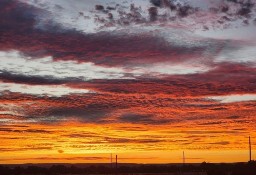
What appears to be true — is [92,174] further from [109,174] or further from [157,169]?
[157,169]

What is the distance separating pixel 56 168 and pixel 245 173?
145 ft

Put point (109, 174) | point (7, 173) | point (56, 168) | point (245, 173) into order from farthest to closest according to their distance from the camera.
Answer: point (56, 168) < point (109, 174) < point (7, 173) < point (245, 173)

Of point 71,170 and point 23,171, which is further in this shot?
point 71,170

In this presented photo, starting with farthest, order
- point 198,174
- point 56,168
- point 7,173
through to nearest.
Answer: point 56,168, point 7,173, point 198,174

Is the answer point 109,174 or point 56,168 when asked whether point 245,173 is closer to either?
point 109,174

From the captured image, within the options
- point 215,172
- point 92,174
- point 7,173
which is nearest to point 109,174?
point 92,174

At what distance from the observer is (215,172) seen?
65.8 m

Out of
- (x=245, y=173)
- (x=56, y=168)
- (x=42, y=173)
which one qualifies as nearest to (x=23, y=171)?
(x=42, y=173)

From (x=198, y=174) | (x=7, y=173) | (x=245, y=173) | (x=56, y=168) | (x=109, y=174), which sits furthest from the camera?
(x=56, y=168)

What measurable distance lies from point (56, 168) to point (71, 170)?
123 inches

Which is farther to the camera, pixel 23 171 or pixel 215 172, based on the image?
pixel 23 171

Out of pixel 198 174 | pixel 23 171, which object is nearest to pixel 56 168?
pixel 23 171

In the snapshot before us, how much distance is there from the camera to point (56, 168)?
309 ft

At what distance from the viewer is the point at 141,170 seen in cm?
9756
